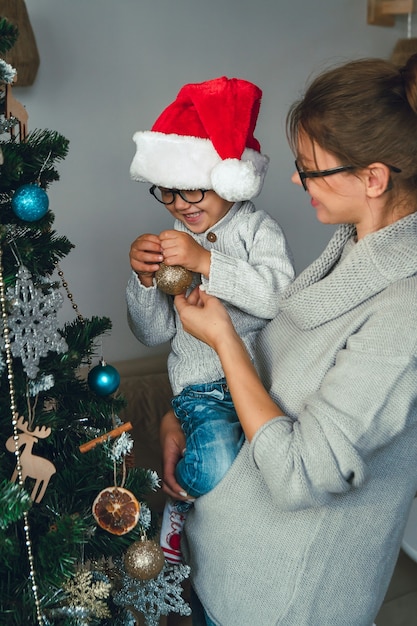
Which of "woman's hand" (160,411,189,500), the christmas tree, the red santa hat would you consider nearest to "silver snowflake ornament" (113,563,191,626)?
the christmas tree

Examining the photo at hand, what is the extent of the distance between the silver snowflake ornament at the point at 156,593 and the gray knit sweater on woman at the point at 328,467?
38mm

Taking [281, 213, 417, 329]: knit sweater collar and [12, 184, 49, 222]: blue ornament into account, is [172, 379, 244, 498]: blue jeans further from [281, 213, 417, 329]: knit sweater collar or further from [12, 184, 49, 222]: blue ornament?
[12, 184, 49, 222]: blue ornament

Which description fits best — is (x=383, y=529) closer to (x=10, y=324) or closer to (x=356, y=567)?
(x=356, y=567)

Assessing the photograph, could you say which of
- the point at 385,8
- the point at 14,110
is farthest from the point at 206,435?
the point at 385,8

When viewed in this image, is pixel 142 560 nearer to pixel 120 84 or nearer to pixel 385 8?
pixel 120 84

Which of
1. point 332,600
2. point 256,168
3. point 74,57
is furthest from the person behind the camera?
point 74,57

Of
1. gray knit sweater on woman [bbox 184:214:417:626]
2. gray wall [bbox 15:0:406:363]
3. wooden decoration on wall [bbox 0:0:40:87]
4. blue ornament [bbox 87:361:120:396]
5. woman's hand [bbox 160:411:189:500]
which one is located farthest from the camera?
gray wall [bbox 15:0:406:363]

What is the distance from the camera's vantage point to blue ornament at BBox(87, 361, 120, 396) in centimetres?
124

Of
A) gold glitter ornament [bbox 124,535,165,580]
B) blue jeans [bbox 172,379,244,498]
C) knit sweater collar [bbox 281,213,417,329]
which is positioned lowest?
gold glitter ornament [bbox 124,535,165,580]

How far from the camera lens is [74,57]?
2.08 metres

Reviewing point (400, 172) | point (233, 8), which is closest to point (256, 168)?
point (400, 172)

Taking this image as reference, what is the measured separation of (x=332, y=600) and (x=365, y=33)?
7.73 ft

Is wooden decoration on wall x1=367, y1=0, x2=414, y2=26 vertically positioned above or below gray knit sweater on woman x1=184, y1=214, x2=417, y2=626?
above

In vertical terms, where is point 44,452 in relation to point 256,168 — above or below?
below
